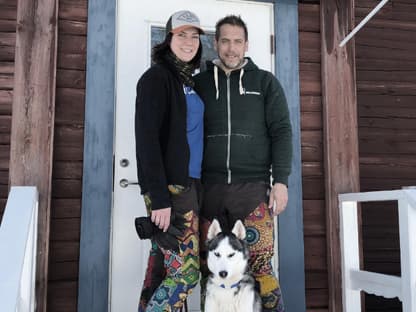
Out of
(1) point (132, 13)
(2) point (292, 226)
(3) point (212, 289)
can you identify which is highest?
(1) point (132, 13)

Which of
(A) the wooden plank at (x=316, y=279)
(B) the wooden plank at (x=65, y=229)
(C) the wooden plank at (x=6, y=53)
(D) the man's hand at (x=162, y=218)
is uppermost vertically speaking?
(C) the wooden plank at (x=6, y=53)

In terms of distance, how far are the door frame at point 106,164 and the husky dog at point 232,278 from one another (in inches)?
35.1

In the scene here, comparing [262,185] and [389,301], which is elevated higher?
[262,185]

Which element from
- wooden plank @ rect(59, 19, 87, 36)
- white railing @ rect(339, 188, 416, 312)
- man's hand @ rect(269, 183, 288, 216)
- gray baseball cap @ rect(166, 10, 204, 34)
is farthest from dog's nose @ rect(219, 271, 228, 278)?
wooden plank @ rect(59, 19, 87, 36)

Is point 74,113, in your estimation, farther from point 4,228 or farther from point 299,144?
point 299,144

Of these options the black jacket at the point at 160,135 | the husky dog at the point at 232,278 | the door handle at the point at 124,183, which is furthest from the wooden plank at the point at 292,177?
the black jacket at the point at 160,135

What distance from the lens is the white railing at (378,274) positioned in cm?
259

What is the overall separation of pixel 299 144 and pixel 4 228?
2153 millimetres

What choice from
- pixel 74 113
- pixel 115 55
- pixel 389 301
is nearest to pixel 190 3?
pixel 115 55

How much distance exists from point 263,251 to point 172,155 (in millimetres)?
706

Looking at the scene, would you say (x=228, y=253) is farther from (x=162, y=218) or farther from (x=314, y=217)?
(x=314, y=217)

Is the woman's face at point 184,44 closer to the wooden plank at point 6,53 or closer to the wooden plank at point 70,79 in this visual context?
the wooden plank at point 70,79

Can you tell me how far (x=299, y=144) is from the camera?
3.41m

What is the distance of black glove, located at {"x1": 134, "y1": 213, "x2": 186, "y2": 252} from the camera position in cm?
217
